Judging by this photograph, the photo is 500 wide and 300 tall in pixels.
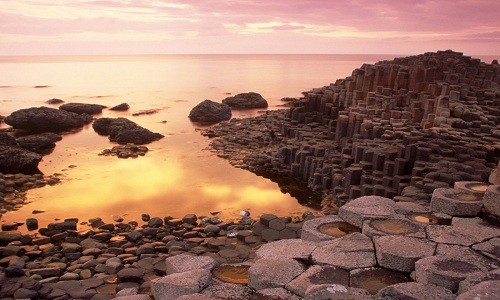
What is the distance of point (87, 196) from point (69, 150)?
767cm

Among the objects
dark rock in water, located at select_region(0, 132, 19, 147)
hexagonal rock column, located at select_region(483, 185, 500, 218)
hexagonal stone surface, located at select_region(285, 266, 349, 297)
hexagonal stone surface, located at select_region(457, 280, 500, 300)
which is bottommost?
dark rock in water, located at select_region(0, 132, 19, 147)

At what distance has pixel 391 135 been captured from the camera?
12.8 metres

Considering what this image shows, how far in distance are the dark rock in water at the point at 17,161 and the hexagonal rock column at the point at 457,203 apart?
14739 millimetres

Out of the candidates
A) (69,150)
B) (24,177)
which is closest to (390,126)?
(24,177)

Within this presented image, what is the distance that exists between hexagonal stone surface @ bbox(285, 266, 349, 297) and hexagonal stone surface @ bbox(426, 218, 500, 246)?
1402 mm

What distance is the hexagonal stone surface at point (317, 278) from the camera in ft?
14.1

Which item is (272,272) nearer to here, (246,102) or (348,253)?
(348,253)

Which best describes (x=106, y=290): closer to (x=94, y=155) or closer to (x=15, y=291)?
(x=15, y=291)

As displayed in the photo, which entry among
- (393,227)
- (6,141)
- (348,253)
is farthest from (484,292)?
(6,141)

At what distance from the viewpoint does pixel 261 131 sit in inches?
883

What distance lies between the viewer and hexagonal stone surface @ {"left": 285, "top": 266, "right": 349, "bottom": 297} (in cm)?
431

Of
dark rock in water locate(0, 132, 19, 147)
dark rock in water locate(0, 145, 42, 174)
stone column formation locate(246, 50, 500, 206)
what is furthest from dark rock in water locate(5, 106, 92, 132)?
stone column formation locate(246, 50, 500, 206)

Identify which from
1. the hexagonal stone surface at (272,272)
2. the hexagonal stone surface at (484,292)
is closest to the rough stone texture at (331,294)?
the hexagonal stone surface at (272,272)

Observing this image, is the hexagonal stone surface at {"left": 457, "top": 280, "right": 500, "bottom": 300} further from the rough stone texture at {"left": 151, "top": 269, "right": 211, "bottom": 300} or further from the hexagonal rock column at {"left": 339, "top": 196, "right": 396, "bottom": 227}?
the rough stone texture at {"left": 151, "top": 269, "right": 211, "bottom": 300}
